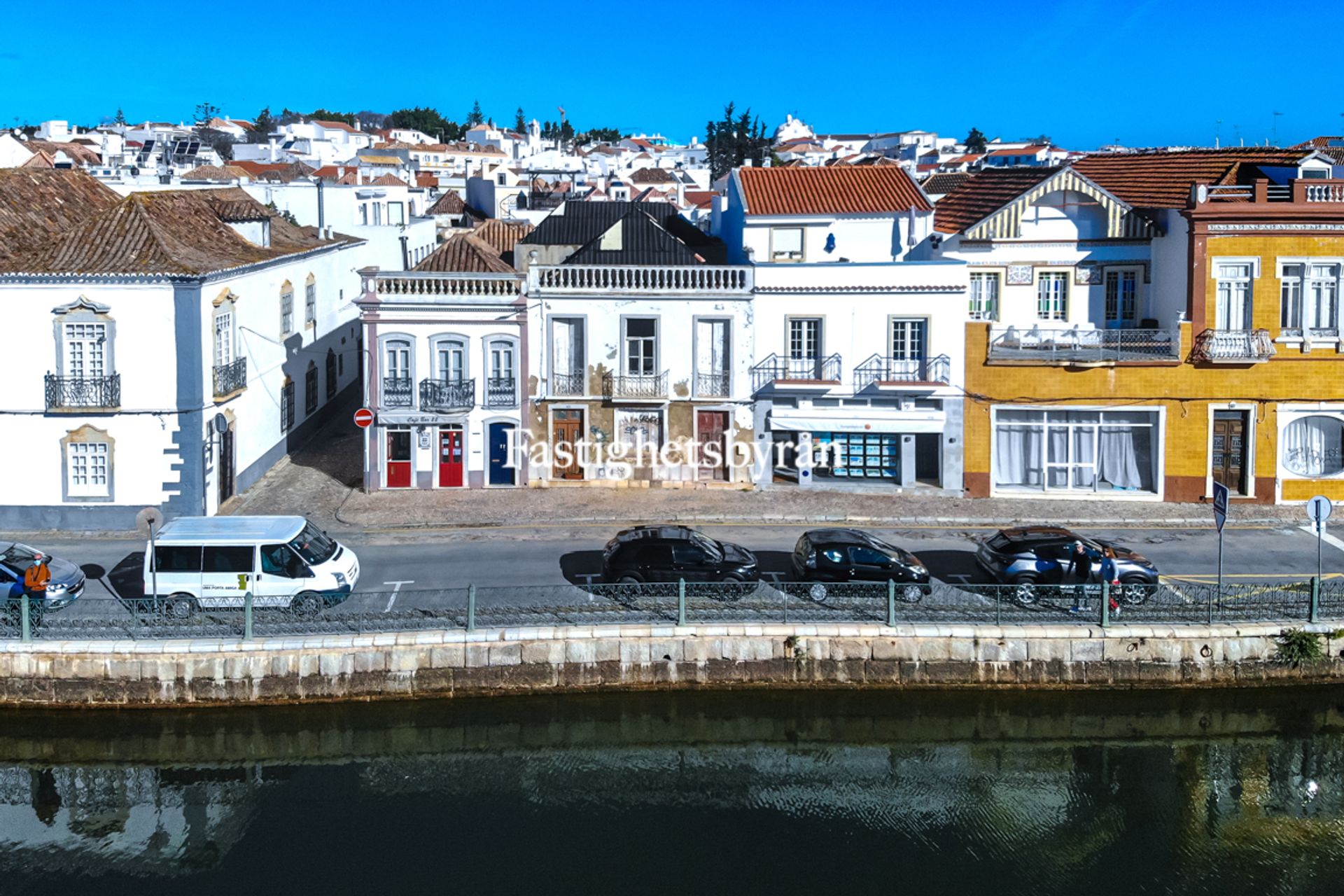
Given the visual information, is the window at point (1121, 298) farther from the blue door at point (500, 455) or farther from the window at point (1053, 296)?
the blue door at point (500, 455)

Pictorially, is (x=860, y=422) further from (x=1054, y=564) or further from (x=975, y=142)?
(x=975, y=142)

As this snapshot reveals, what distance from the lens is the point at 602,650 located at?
24.4m

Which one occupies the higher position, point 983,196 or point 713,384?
point 983,196

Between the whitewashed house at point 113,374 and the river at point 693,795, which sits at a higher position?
the whitewashed house at point 113,374

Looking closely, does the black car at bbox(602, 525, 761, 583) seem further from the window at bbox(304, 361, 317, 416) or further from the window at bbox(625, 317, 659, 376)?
the window at bbox(304, 361, 317, 416)

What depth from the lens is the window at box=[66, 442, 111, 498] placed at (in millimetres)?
31469

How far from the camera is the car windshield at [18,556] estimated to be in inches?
990

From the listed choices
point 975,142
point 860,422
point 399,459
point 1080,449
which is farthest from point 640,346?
point 975,142

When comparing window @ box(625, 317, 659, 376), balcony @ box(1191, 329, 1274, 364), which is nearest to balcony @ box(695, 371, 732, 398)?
window @ box(625, 317, 659, 376)

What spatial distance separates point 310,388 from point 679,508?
15748 millimetres

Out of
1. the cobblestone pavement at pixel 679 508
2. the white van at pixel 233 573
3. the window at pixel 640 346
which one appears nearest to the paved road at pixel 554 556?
the cobblestone pavement at pixel 679 508

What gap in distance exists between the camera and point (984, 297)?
3675 cm

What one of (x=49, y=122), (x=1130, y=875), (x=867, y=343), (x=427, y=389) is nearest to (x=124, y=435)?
(x=427, y=389)

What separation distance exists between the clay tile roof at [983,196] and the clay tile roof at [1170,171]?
2017mm
